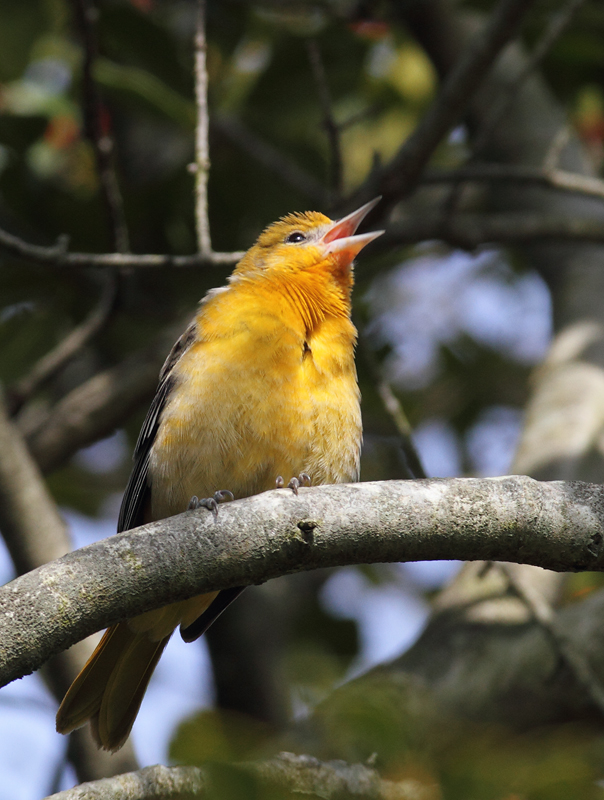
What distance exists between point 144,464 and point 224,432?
0.58m

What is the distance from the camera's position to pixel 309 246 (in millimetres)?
5105

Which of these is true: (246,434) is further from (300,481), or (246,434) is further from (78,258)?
(78,258)

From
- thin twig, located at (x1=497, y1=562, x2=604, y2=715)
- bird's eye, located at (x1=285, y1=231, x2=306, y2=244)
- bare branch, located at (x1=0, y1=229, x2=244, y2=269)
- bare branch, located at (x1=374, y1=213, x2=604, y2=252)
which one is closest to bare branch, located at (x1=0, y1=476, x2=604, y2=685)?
thin twig, located at (x1=497, y1=562, x2=604, y2=715)

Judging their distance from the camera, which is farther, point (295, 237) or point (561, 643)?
point (295, 237)

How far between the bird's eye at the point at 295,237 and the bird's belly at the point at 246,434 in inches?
53.4

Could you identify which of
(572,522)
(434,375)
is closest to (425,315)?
(434,375)

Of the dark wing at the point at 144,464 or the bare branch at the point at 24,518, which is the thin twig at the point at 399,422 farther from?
the bare branch at the point at 24,518

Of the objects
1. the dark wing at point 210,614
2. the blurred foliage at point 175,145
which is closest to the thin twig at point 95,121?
the blurred foliage at point 175,145

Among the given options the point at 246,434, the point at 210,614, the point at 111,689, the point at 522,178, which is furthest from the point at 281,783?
the point at 522,178

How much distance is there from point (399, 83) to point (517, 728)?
5.08 m

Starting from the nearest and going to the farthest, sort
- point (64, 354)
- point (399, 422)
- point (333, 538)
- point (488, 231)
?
point (333, 538)
point (399, 422)
point (64, 354)
point (488, 231)

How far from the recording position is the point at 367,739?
2094 mm

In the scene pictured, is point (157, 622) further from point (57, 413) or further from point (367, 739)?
point (367, 739)

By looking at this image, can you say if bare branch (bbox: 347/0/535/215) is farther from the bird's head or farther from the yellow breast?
the yellow breast
